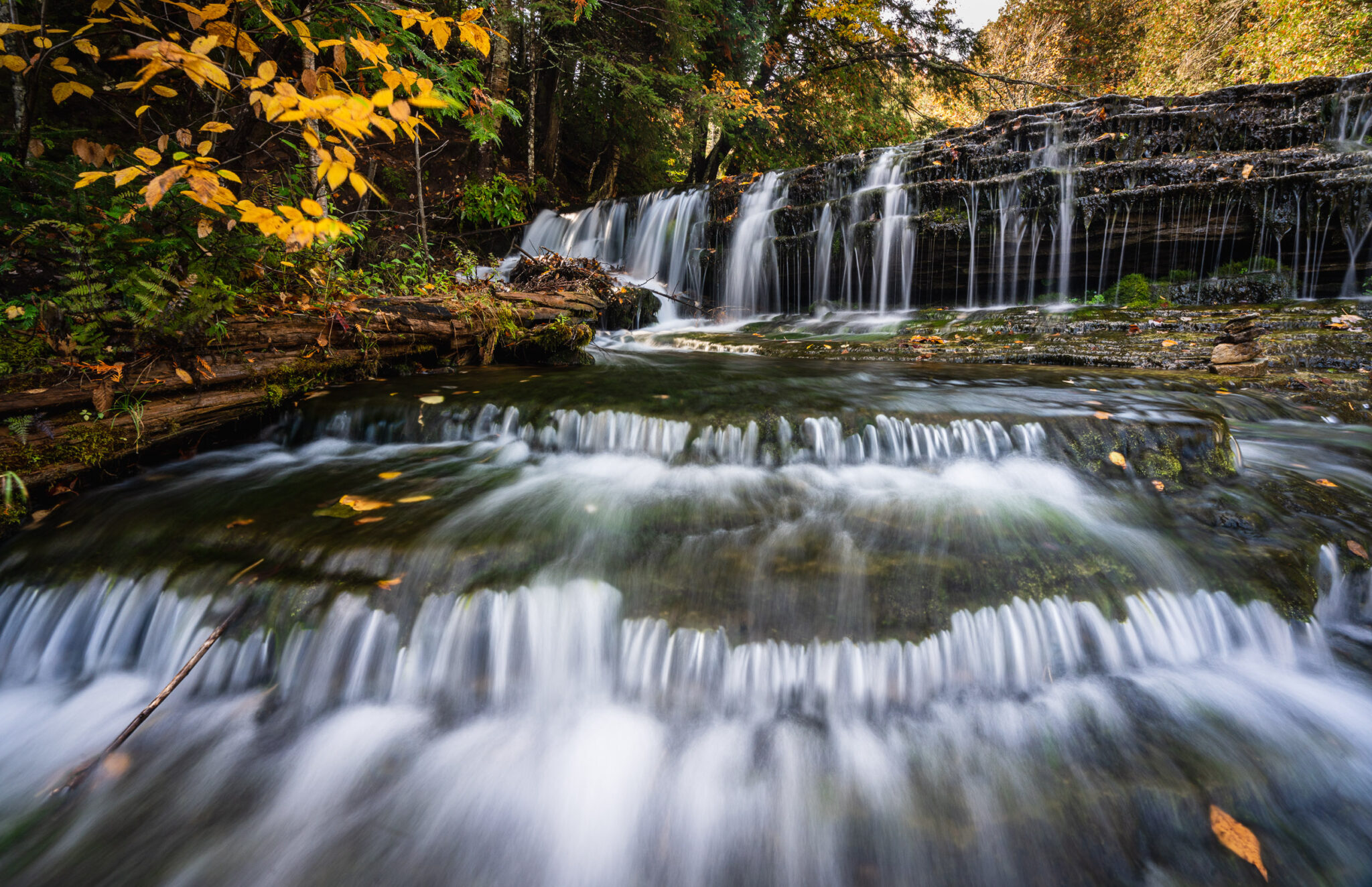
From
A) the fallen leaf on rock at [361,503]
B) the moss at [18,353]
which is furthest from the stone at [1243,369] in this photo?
the moss at [18,353]

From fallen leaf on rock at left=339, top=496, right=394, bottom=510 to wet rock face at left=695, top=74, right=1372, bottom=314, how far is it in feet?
26.4

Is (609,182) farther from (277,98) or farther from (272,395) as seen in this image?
(277,98)

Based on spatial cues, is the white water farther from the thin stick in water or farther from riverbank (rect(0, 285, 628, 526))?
riverbank (rect(0, 285, 628, 526))

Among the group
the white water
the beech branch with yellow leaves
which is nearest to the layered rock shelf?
the white water

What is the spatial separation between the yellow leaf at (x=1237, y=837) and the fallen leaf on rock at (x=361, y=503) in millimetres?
3378

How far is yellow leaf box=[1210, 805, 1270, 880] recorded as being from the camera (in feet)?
4.71

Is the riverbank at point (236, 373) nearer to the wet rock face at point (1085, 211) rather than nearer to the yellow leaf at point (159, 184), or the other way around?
the yellow leaf at point (159, 184)

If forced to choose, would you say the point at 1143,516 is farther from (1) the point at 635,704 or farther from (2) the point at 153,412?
(2) the point at 153,412

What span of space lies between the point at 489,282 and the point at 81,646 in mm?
4212

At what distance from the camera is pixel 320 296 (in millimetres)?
3898

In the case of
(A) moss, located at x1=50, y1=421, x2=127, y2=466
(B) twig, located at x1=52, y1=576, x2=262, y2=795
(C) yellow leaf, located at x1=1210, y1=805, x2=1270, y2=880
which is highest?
(A) moss, located at x1=50, y1=421, x2=127, y2=466

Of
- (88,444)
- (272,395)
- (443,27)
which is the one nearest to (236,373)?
(272,395)

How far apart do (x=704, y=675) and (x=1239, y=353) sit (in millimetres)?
6470

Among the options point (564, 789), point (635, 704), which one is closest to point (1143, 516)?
point (635, 704)
